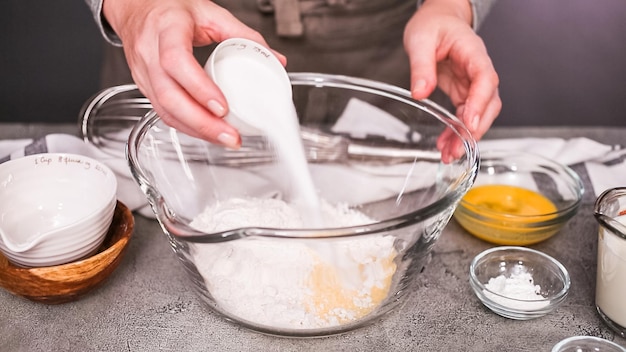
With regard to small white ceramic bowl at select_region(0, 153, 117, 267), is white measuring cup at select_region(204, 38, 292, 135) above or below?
above

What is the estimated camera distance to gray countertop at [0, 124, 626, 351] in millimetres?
881

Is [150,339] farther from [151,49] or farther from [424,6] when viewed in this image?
[424,6]

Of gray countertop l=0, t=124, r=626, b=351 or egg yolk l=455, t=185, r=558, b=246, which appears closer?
gray countertop l=0, t=124, r=626, b=351

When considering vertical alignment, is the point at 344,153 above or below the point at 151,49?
below

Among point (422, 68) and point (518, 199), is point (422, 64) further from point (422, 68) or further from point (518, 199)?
point (518, 199)

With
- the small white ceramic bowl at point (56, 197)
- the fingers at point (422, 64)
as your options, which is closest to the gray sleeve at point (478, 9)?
the fingers at point (422, 64)

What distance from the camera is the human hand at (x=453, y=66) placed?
1.04 metres

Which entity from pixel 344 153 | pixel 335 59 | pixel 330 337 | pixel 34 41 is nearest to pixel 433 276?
pixel 330 337

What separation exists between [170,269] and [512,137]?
2.36 ft

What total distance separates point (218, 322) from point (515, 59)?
7.73ft

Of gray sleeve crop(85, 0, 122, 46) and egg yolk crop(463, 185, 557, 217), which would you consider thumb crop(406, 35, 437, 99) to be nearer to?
egg yolk crop(463, 185, 557, 217)

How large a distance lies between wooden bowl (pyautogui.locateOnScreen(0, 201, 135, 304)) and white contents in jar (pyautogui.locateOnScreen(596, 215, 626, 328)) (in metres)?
0.61

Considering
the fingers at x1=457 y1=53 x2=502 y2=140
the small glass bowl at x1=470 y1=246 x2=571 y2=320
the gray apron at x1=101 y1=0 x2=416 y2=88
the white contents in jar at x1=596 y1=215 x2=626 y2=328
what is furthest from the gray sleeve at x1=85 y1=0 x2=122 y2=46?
the white contents in jar at x1=596 y1=215 x2=626 y2=328

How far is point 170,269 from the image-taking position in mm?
1013
